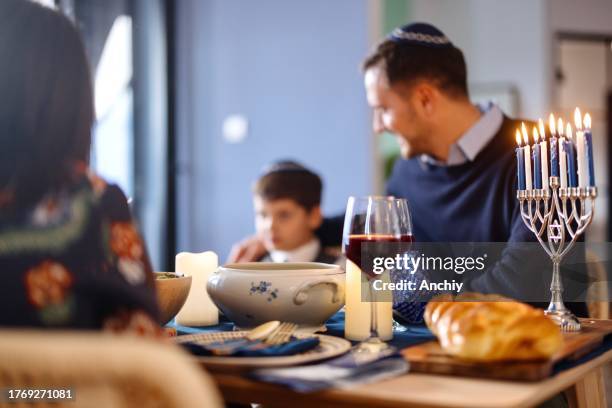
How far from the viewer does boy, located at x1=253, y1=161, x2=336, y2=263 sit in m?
2.64

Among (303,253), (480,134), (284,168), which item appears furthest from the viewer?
(284,168)

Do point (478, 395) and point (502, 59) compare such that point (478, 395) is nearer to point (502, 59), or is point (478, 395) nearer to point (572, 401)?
point (572, 401)

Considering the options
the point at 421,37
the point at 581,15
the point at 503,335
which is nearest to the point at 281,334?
the point at 503,335

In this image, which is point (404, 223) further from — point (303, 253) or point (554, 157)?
point (303, 253)

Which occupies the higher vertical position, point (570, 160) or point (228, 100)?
point (228, 100)

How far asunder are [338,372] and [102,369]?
42 centimetres

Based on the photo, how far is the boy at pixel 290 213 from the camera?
2643 millimetres

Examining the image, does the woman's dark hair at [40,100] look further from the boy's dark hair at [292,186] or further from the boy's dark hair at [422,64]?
the boy's dark hair at [292,186]

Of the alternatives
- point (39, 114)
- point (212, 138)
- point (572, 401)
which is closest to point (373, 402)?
point (39, 114)

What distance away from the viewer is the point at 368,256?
41.7 inches

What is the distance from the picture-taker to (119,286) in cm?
69

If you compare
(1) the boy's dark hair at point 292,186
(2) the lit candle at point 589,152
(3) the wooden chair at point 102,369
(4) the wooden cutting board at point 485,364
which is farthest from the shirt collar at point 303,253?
(3) the wooden chair at point 102,369

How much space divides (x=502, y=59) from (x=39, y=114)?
462cm

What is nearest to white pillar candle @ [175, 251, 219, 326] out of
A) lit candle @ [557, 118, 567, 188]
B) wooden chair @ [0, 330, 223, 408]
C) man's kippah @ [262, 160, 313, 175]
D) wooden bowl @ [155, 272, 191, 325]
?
wooden bowl @ [155, 272, 191, 325]
